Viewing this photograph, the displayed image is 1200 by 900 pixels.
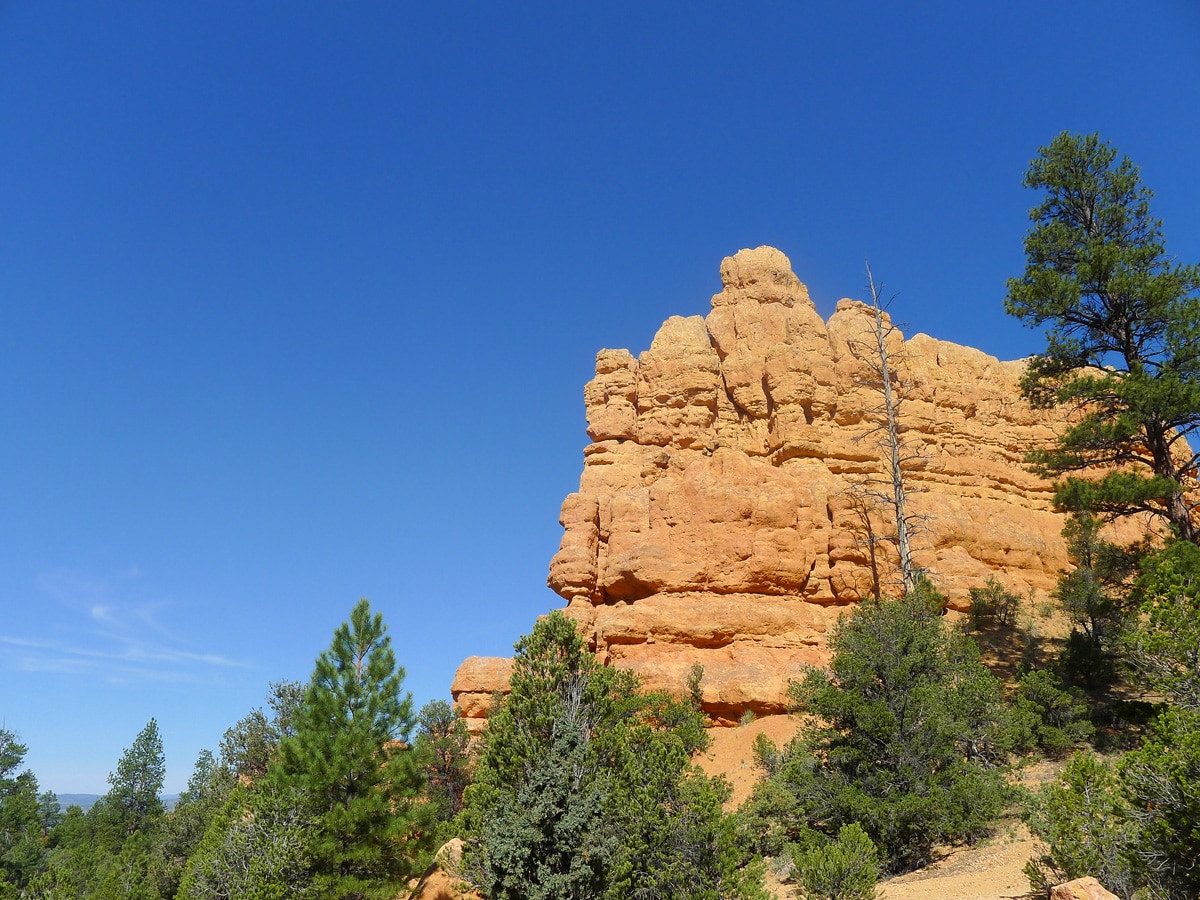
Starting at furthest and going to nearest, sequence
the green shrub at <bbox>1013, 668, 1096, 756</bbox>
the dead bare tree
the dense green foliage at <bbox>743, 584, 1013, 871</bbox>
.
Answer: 1. the dead bare tree
2. the green shrub at <bbox>1013, 668, 1096, 756</bbox>
3. the dense green foliage at <bbox>743, 584, 1013, 871</bbox>

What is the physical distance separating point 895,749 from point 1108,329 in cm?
1436

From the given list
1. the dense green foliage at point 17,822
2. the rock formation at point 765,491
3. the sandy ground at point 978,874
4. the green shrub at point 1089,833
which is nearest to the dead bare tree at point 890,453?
the rock formation at point 765,491

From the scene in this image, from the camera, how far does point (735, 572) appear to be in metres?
37.5

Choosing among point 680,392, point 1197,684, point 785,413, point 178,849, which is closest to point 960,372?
point 785,413

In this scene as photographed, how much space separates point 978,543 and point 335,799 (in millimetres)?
33602

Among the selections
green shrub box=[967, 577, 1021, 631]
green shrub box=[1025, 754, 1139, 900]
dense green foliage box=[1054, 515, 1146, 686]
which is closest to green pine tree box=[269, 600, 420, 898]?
green shrub box=[1025, 754, 1139, 900]

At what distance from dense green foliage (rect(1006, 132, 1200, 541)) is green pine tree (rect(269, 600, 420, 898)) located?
20.0 m

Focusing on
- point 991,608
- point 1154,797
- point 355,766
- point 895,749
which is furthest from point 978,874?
point 991,608

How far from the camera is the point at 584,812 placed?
1202cm

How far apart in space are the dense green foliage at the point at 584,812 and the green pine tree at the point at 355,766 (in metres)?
5.71

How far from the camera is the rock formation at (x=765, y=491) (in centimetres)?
3625

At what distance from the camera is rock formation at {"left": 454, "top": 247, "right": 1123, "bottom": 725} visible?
36.2 m

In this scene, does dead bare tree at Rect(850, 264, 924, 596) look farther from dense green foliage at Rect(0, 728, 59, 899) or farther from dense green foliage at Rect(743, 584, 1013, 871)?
dense green foliage at Rect(0, 728, 59, 899)

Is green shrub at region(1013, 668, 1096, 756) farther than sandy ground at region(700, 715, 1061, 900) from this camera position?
Yes
